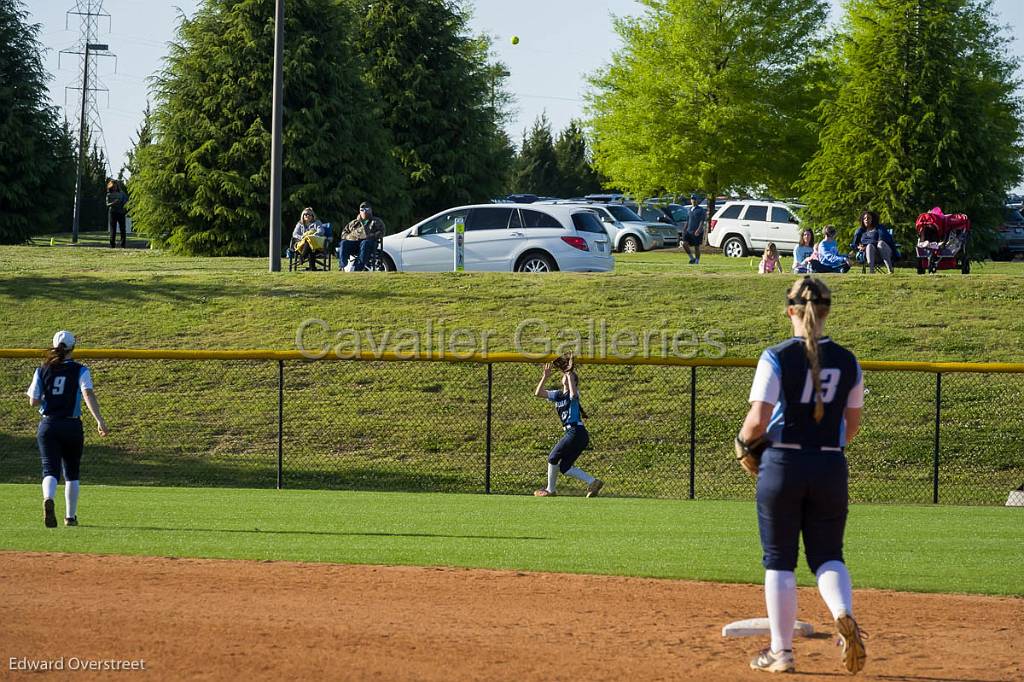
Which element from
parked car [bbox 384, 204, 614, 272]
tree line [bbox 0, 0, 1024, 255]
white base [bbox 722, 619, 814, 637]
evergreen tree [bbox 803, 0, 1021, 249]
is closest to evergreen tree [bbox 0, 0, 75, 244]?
tree line [bbox 0, 0, 1024, 255]

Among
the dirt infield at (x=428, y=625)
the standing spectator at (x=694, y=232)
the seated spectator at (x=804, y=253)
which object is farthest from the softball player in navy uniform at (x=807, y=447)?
the standing spectator at (x=694, y=232)

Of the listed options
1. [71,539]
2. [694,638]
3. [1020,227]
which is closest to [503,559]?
[694,638]

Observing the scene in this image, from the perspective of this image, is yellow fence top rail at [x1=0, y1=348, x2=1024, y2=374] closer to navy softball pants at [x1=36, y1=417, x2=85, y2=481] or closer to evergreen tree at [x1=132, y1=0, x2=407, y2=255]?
navy softball pants at [x1=36, y1=417, x2=85, y2=481]

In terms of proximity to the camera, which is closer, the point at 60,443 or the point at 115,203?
the point at 60,443

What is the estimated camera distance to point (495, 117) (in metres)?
48.1

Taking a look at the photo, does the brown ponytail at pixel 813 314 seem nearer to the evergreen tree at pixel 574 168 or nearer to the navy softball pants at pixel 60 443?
the navy softball pants at pixel 60 443

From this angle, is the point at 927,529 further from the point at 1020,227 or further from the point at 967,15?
the point at 967,15

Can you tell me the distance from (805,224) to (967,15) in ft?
42.9

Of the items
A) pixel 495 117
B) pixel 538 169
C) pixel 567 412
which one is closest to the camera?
pixel 567 412

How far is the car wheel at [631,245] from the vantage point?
42094 mm

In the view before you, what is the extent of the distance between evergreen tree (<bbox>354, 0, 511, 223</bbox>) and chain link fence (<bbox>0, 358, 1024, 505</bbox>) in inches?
1002

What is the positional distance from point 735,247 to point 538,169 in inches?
1630

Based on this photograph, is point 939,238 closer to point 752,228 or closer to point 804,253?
point 804,253

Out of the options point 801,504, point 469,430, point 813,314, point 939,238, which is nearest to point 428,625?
point 801,504
